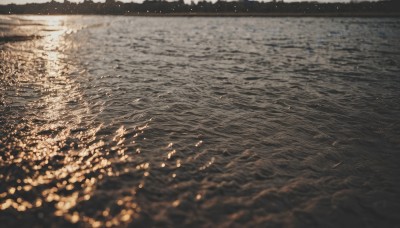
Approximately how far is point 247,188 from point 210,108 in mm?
5020

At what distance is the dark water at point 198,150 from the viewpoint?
5.07 meters

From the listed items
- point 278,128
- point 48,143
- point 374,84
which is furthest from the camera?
point 374,84

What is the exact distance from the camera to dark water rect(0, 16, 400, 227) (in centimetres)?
507

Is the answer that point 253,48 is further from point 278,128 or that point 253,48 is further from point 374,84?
point 278,128

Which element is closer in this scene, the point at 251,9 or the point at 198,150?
the point at 198,150

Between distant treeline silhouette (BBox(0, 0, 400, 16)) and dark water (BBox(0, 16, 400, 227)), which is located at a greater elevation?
distant treeline silhouette (BBox(0, 0, 400, 16))

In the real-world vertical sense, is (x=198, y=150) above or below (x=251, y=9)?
below

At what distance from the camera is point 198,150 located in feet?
23.8

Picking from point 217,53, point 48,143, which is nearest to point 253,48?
point 217,53

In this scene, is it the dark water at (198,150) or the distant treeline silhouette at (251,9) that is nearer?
the dark water at (198,150)

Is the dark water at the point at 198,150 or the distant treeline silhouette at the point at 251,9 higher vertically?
the distant treeline silhouette at the point at 251,9

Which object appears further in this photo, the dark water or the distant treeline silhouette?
the distant treeline silhouette

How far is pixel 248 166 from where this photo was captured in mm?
6531

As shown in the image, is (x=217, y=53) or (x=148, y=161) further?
(x=217, y=53)
